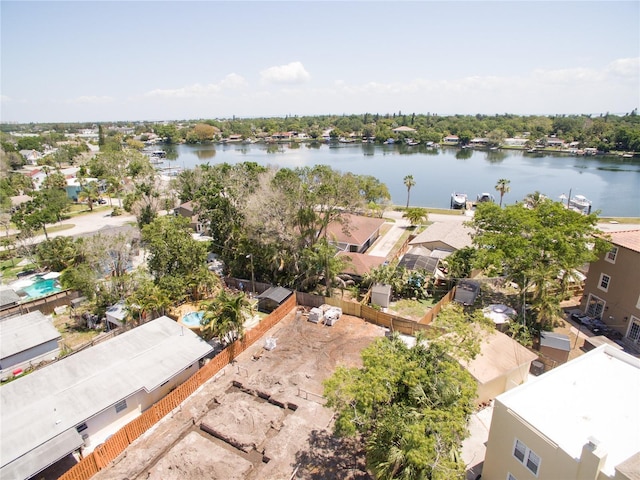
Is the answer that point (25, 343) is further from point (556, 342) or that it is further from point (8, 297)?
point (556, 342)

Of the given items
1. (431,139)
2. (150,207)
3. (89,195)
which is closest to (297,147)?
(431,139)

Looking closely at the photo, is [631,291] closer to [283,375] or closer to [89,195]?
[283,375]

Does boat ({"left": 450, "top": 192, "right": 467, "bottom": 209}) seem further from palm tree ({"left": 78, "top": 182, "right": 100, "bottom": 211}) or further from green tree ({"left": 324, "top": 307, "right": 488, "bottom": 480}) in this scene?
palm tree ({"left": 78, "top": 182, "right": 100, "bottom": 211})

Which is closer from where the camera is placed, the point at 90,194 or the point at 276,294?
the point at 276,294

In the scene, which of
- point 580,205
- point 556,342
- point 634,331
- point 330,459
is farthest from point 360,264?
point 580,205

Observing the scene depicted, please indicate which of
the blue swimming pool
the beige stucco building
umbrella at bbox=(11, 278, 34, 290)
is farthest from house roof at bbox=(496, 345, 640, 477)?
umbrella at bbox=(11, 278, 34, 290)
